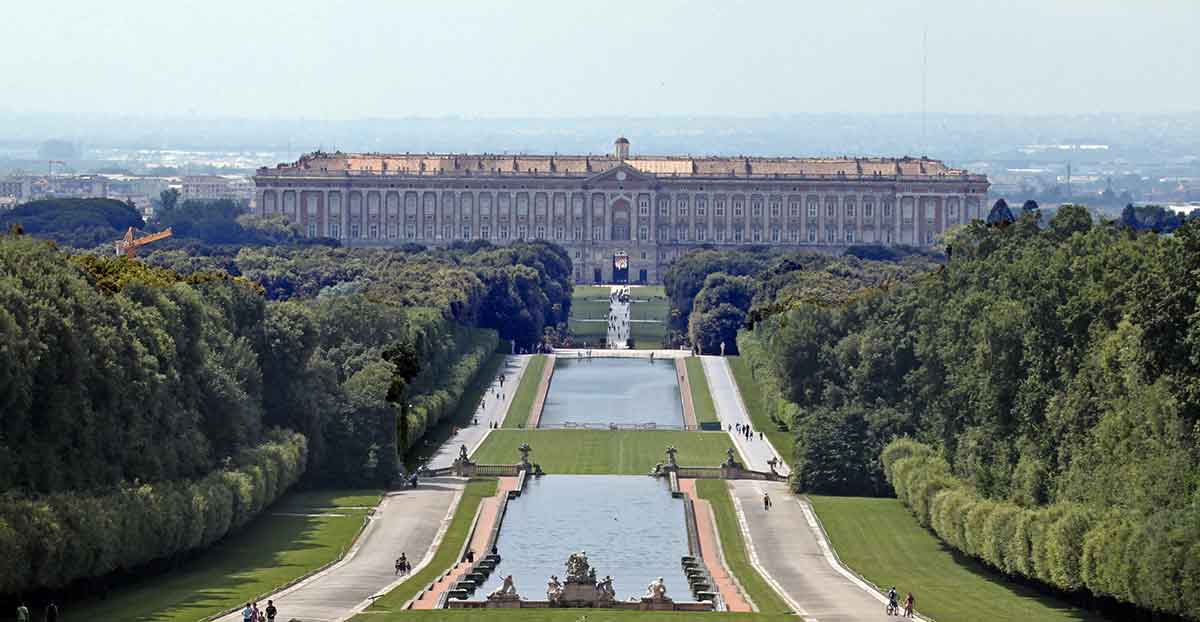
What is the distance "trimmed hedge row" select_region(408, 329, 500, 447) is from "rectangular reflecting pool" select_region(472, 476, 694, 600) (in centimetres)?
805

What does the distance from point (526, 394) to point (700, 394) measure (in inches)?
264

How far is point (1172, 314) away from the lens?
5750cm

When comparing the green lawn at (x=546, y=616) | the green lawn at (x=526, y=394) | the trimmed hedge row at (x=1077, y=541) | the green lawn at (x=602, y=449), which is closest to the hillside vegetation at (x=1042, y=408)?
the trimmed hedge row at (x=1077, y=541)

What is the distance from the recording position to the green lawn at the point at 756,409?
3824 inches

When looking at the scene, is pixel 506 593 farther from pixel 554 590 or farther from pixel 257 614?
pixel 257 614

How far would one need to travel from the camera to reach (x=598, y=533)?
242 feet

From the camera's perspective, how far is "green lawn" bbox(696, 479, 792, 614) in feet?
197

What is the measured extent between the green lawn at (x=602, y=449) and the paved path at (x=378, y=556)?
18.9ft

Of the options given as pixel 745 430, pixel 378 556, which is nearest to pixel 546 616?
pixel 378 556

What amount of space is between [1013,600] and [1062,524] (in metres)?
1.88

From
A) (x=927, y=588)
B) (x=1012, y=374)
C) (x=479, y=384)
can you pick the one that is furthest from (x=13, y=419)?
(x=479, y=384)

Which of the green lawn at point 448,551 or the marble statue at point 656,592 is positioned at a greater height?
the marble statue at point 656,592

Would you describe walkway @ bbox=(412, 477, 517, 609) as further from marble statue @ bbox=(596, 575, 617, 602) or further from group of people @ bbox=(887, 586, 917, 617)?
group of people @ bbox=(887, 586, 917, 617)

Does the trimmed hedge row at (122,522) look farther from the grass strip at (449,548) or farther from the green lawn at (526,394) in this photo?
the green lawn at (526,394)
